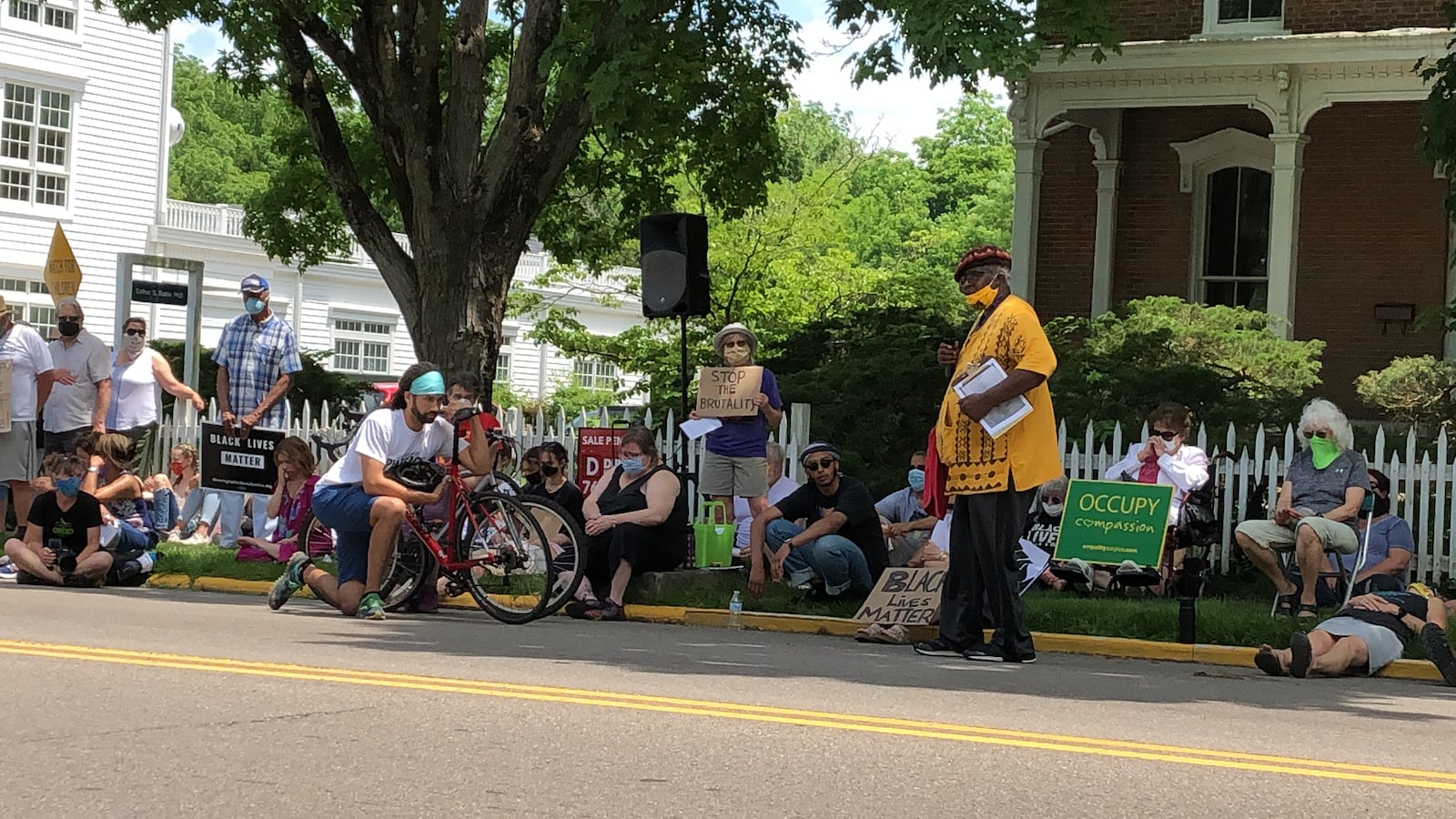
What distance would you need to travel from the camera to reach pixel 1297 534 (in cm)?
1237

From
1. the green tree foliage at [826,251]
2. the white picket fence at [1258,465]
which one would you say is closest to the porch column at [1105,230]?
the green tree foliage at [826,251]

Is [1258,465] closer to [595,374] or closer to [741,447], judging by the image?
[741,447]

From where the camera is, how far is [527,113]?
18.1 m

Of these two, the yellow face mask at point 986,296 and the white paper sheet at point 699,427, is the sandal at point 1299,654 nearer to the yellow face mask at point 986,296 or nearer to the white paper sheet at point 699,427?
the yellow face mask at point 986,296

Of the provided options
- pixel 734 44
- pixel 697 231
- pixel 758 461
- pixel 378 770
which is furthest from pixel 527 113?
pixel 378 770

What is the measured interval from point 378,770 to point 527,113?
12.6 meters

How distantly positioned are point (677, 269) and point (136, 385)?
192 inches

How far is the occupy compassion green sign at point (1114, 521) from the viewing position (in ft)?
42.8

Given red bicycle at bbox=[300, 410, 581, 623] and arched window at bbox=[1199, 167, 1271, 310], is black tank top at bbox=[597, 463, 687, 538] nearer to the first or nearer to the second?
red bicycle at bbox=[300, 410, 581, 623]

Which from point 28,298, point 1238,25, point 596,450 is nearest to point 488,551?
point 596,450

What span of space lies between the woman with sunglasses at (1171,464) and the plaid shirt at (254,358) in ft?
21.0

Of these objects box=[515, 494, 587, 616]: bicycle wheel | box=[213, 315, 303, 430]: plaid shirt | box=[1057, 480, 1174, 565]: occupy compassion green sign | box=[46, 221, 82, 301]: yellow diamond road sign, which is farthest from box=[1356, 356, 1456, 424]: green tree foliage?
box=[46, 221, 82, 301]: yellow diamond road sign

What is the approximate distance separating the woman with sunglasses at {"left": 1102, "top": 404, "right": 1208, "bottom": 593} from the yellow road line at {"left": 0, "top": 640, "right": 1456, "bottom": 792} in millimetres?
6689

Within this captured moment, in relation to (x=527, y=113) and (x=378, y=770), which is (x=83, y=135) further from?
(x=378, y=770)
